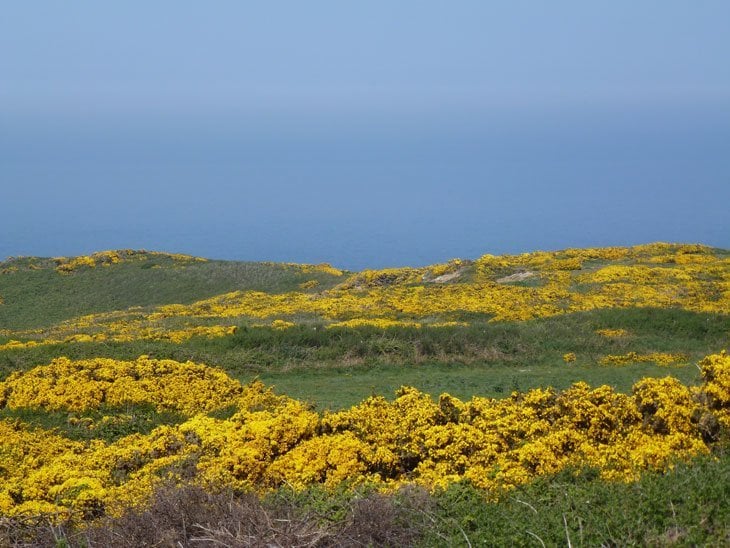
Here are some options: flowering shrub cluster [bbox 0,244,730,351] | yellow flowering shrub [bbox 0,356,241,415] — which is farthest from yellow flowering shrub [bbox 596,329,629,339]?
yellow flowering shrub [bbox 0,356,241,415]

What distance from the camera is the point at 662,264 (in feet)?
150

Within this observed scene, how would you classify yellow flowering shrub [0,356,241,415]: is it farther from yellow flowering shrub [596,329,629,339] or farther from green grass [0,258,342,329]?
green grass [0,258,342,329]

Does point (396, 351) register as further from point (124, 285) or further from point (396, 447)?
point (124, 285)

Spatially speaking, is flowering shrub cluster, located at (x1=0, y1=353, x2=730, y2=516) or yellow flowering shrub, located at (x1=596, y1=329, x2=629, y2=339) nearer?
flowering shrub cluster, located at (x1=0, y1=353, x2=730, y2=516)

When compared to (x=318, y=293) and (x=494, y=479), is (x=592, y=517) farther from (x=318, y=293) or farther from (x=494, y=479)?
(x=318, y=293)

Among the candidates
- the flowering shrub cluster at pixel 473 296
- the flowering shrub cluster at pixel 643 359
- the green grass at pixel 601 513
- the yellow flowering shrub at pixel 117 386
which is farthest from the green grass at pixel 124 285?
the green grass at pixel 601 513

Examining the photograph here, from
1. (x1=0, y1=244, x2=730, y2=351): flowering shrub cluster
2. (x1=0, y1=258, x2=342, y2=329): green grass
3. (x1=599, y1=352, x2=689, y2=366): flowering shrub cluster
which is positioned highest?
(x1=599, y1=352, x2=689, y2=366): flowering shrub cluster

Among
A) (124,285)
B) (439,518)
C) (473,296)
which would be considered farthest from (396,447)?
(124,285)

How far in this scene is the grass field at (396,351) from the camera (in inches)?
333

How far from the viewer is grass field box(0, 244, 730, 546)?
847 centimetres

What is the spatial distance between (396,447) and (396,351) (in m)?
12.8

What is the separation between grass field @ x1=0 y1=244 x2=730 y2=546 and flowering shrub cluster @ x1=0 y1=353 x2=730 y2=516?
0.57ft

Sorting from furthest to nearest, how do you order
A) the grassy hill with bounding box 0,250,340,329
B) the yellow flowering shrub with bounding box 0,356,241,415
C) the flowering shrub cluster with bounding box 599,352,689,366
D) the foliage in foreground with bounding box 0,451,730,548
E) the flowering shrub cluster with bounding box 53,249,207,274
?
the flowering shrub cluster with bounding box 53,249,207,274 → the grassy hill with bounding box 0,250,340,329 → the flowering shrub cluster with bounding box 599,352,689,366 → the yellow flowering shrub with bounding box 0,356,241,415 → the foliage in foreground with bounding box 0,451,730,548

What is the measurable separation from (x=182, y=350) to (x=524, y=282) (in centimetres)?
2554
